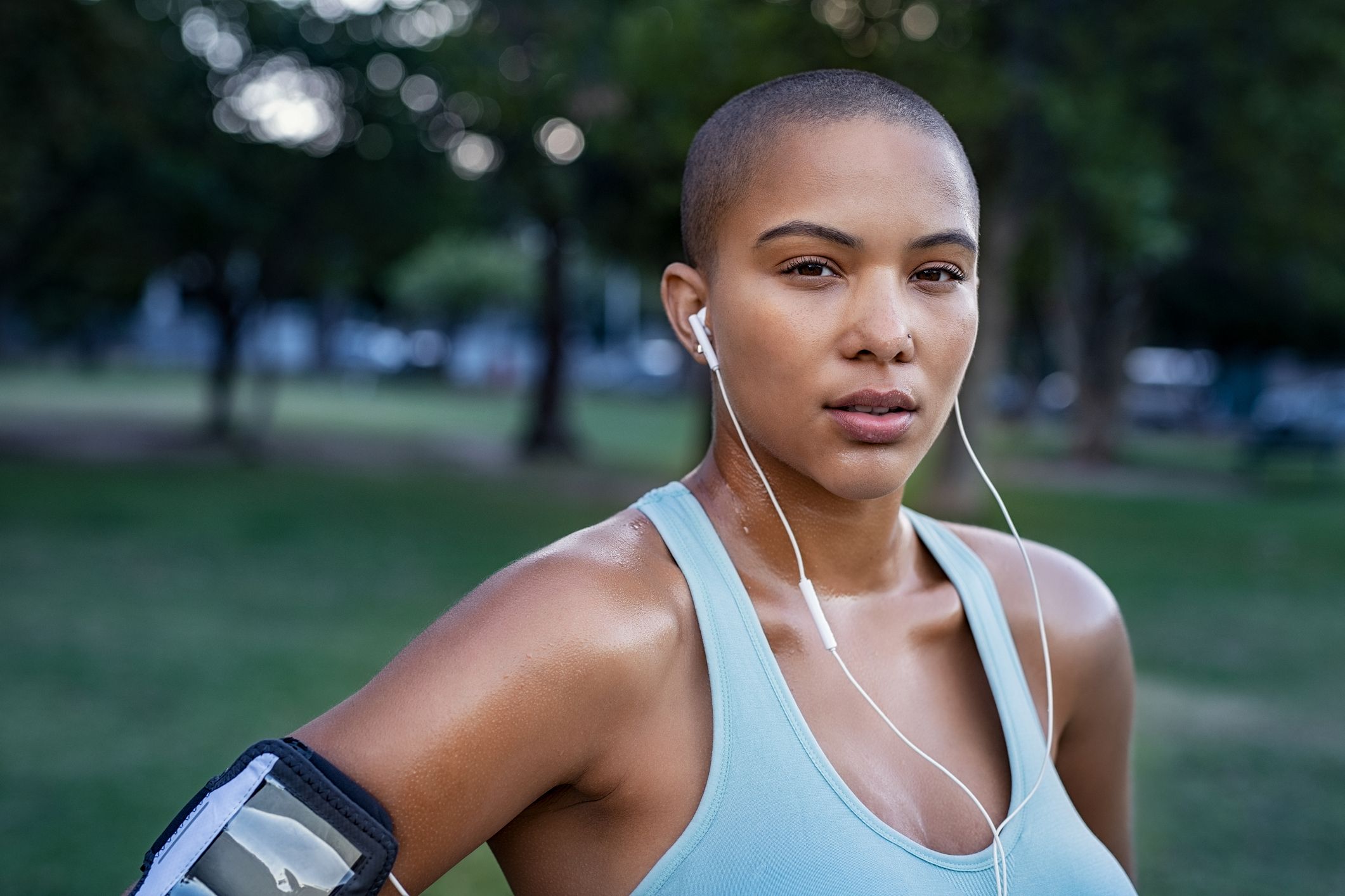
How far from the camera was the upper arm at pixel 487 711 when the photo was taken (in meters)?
1.38

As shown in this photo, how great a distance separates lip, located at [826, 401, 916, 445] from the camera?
5.43ft

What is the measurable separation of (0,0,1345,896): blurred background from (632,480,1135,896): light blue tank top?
383 centimetres

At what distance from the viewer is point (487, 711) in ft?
4.59

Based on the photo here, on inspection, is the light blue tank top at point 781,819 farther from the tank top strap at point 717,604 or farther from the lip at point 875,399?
the lip at point 875,399

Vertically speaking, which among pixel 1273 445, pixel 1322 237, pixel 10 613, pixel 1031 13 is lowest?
pixel 10 613

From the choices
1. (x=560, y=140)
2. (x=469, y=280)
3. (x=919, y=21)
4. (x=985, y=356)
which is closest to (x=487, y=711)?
(x=919, y=21)

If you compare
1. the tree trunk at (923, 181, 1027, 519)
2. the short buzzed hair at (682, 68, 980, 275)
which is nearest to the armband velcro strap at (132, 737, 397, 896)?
the short buzzed hair at (682, 68, 980, 275)

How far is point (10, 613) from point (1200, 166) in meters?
14.3

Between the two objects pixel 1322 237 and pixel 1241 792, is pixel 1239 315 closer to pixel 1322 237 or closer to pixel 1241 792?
pixel 1322 237

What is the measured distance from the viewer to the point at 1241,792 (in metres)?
6.36

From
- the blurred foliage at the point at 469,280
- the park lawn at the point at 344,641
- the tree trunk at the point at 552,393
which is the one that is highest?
the blurred foliage at the point at 469,280

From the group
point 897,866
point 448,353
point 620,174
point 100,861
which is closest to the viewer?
point 897,866

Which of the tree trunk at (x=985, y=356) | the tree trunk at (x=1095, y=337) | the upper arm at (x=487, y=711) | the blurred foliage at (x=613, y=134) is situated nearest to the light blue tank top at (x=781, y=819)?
the upper arm at (x=487, y=711)

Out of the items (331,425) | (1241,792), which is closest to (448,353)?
(331,425)
